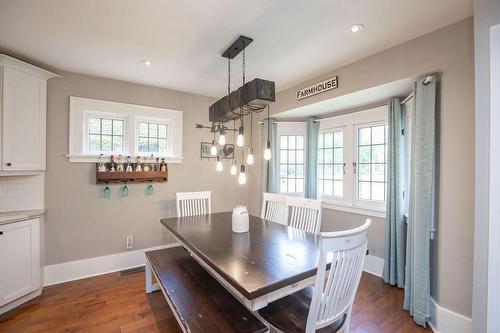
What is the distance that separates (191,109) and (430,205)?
3250 mm

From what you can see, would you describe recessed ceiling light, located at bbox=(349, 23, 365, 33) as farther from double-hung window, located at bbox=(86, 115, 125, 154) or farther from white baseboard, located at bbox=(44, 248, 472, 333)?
double-hung window, located at bbox=(86, 115, 125, 154)

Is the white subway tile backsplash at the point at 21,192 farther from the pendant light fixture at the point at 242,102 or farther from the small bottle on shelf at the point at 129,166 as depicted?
the pendant light fixture at the point at 242,102

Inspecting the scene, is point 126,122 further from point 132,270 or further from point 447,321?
point 447,321

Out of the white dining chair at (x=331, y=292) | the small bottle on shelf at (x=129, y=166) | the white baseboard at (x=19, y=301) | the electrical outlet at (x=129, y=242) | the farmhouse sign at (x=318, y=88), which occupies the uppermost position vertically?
the farmhouse sign at (x=318, y=88)

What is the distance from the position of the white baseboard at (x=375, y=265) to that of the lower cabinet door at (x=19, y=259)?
3.82 metres

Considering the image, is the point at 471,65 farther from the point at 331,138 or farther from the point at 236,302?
the point at 236,302

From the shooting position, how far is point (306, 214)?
97.0 inches

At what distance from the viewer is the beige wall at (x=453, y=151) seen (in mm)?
1749

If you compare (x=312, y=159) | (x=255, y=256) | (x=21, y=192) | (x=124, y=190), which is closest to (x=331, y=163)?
(x=312, y=159)

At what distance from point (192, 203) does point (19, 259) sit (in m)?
1.76

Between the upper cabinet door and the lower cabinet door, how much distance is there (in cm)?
61

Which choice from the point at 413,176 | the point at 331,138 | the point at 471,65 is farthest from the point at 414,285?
the point at 331,138

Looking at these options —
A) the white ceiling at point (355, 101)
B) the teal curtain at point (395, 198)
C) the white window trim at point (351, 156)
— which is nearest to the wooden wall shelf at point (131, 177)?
the white ceiling at point (355, 101)

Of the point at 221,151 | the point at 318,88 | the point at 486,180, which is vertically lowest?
the point at 486,180
